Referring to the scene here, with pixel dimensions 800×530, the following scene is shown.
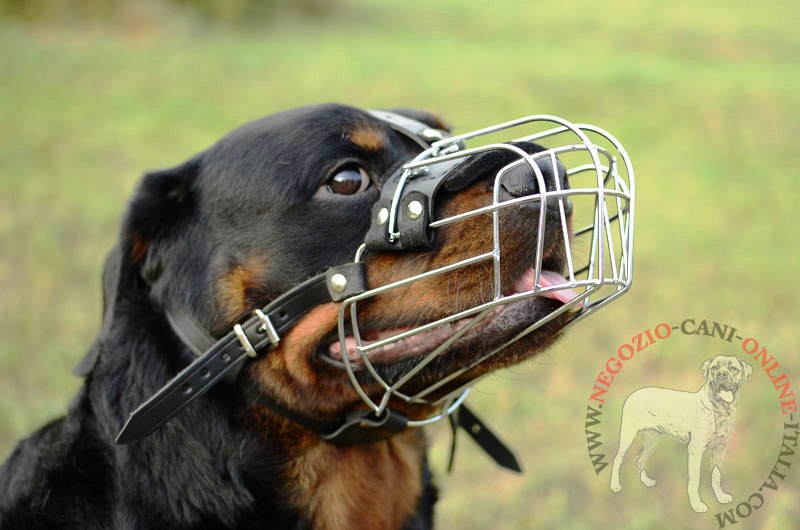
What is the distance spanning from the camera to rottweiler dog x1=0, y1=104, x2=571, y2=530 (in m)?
2.09

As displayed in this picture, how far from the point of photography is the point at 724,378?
2332 millimetres

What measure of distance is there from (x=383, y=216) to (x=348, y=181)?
258mm

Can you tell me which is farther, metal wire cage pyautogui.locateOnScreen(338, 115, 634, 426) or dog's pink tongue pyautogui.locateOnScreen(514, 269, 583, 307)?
dog's pink tongue pyautogui.locateOnScreen(514, 269, 583, 307)

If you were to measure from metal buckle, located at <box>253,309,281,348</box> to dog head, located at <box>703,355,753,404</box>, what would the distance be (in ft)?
4.00

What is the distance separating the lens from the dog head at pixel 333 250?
2020 mm

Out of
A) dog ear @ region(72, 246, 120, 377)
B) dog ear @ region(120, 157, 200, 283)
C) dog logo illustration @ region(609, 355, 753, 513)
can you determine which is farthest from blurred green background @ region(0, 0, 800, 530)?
dog ear @ region(72, 246, 120, 377)

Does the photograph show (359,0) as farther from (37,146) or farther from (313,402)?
(313,402)

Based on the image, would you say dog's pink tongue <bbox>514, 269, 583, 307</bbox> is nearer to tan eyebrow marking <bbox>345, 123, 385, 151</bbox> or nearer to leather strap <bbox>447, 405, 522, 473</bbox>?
tan eyebrow marking <bbox>345, 123, 385, 151</bbox>

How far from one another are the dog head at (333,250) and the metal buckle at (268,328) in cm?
4

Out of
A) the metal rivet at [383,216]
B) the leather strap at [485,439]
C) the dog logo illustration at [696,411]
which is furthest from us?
the leather strap at [485,439]

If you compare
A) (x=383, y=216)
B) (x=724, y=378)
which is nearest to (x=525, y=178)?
(x=383, y=216)

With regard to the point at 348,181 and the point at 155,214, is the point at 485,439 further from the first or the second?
the point at 155,214

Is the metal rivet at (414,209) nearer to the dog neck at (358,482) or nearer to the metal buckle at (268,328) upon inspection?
the metal buckle at (268,328)

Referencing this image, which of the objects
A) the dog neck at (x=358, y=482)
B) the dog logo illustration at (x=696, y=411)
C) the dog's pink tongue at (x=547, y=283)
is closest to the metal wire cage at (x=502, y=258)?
the dog's pink tongue at (x=547, y=283)
